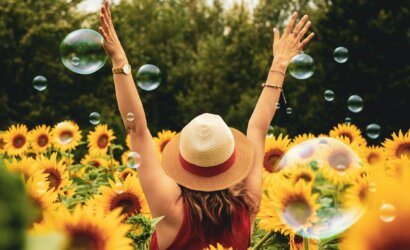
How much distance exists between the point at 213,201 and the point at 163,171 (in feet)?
0.83

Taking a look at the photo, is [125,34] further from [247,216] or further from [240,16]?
[247,216]

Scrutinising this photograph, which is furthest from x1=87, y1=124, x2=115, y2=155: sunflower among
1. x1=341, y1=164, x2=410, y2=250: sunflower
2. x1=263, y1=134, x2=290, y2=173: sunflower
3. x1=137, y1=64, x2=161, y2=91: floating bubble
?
x1=341, y1=164, x2=410, y2=250: sunflower

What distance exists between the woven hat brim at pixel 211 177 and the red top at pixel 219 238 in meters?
0.12

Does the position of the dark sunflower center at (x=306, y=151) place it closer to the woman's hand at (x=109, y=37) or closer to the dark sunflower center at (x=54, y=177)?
the woman's hand at (x=109, y=37)

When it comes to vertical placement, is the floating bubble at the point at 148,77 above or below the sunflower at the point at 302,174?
above

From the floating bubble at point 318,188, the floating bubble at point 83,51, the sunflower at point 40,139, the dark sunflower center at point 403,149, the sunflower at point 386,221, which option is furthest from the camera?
the sunflower at point 40,139

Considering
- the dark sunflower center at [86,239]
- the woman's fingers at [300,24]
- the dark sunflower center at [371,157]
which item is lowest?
the dark sunflower center at [86,239]

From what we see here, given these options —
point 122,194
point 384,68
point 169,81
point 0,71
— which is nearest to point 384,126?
point 384,68

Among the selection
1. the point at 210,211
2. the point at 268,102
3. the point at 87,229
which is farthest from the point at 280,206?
the point at 87,229

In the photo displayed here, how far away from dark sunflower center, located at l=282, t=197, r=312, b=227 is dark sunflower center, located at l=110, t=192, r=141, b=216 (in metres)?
1.17

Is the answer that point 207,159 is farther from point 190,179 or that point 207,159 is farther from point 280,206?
point 280,206

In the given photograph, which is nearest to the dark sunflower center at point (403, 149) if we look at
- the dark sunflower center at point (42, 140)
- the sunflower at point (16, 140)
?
the dark sunflower center at point (42, 140)

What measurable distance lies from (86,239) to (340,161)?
1.21m

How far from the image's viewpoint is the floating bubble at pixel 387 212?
2.53 ft
